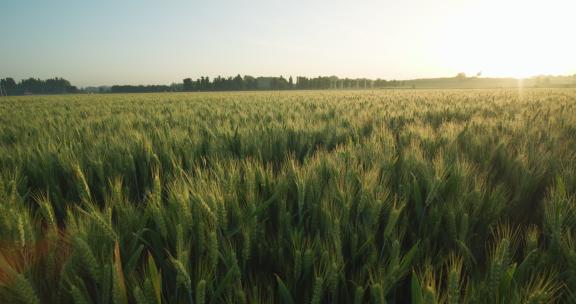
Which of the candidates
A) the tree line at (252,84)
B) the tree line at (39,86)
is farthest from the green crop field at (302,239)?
the tree line at (39,86)

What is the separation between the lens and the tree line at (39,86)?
91.0 m

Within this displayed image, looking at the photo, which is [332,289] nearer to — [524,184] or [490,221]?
[490,221]

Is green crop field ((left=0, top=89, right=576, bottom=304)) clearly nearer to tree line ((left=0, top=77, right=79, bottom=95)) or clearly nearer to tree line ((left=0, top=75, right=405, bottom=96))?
tree line ((left=0, top=75, right=405, bottom=96))

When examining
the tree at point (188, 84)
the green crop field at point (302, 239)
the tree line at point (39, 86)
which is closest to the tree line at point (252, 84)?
the tree at point (188, 84)

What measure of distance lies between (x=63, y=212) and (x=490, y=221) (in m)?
2.10

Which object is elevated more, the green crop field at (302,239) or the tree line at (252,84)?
the tree line at (252,84)

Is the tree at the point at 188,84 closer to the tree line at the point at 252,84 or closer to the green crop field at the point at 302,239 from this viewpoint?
the tree line at the point at 252,84

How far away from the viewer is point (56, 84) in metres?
94.4

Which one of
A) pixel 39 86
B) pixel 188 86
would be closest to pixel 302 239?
pixel 188 86

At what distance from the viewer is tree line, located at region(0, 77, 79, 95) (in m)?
91.0

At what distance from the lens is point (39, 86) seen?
309 ft

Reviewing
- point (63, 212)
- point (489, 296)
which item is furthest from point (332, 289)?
point (63, 212)

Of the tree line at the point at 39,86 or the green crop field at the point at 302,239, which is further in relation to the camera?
the tree line at the point at 39,86

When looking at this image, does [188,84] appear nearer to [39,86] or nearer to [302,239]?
[39,86]
